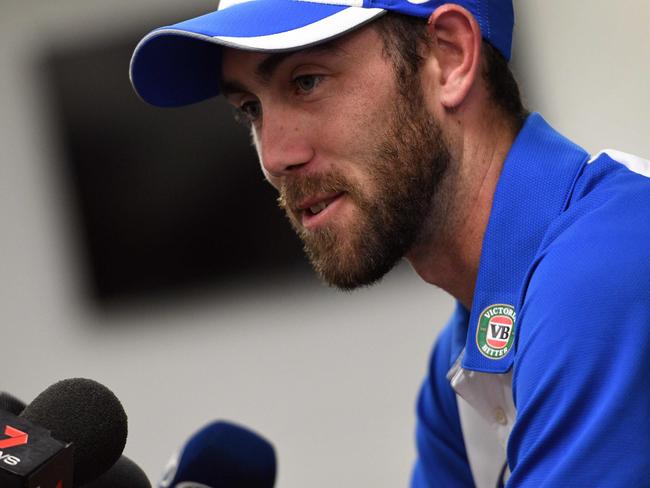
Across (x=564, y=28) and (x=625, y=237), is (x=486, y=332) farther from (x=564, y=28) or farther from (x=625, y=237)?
(x=564, y=28)

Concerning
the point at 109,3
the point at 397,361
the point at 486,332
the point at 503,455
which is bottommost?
the point at 397,361

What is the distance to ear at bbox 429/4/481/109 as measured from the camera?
1289 mm

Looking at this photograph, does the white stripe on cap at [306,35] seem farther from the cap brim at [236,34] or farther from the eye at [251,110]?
the eye at [251,110]

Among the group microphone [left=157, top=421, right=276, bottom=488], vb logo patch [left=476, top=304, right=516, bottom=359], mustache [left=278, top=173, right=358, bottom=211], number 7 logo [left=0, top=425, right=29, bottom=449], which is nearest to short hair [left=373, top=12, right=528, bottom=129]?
mustache [left=278, top=173, right=358, bottom=211]

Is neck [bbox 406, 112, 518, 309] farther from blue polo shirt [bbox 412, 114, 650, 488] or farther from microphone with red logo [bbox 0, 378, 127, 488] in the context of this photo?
microphone with red logo [bbox 0, 378, 127, 488]

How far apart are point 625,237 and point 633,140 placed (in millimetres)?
2013

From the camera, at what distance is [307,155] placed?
Result: 1.28 m

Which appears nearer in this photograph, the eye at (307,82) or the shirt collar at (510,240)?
the shirt collar at (510,240)

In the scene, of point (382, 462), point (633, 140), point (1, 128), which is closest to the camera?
point (633, 140)

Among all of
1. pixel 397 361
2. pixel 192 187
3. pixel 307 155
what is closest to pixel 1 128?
pixel 192 187

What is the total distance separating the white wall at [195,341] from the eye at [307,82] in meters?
2.12

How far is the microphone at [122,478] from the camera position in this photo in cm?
109

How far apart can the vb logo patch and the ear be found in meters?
0.27

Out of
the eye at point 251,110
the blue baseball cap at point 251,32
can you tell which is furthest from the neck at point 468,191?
the eye at point 251,110
